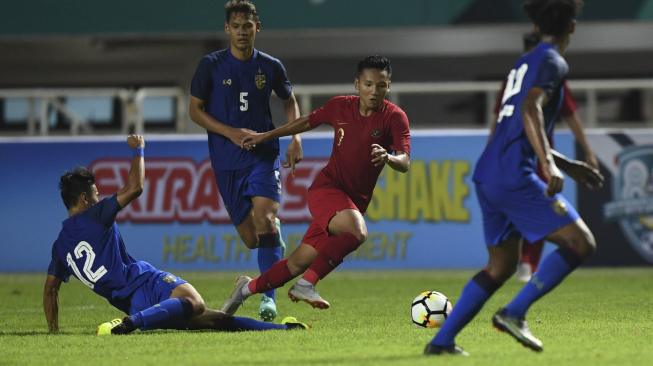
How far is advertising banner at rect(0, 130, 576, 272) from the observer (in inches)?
599

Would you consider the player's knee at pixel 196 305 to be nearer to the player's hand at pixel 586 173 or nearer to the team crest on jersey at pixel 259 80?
the team crest on jersey at pixel 259 80

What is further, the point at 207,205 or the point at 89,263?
the point at 207,205

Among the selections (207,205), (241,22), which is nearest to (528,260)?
(207,205)

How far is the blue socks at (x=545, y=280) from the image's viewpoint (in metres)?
6.53

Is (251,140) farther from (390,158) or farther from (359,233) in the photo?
(390,158)

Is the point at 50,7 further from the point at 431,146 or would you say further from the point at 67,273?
the point at 67,273

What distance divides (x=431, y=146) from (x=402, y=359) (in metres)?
8.73

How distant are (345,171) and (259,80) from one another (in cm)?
113

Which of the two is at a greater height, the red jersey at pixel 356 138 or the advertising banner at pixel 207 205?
the red jersey at pixel 356 138

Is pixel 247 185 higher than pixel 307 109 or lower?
lower

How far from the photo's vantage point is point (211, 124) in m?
9.13

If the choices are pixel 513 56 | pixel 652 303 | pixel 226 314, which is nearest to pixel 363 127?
pixel 226 314

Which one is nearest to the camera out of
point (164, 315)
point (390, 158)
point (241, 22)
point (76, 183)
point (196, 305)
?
point (390, 158)

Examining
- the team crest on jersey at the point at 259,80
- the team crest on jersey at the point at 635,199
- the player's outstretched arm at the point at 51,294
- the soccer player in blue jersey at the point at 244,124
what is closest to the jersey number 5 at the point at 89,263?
the player's outstretched arm at the point at 51,294
